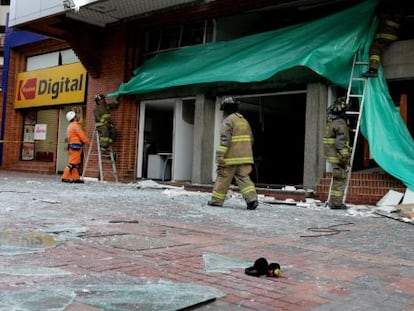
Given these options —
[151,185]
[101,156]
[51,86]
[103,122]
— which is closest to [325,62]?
[151,185]

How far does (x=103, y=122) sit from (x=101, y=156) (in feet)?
3.46

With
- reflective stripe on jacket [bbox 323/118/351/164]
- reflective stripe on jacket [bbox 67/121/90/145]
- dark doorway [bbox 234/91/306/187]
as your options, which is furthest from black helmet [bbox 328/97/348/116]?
reflective stripe on jacket [bbox 67/121/90/145]

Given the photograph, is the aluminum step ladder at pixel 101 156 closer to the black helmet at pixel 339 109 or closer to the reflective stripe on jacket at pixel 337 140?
the reflective stripe on jacket at pixel 337 140

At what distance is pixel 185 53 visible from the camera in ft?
40.8

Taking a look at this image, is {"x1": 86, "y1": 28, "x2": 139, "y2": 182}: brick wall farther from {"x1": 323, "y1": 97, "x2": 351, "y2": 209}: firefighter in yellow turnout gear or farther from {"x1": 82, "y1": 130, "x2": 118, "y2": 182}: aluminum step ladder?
{"x1": 323, "y1": 97, "x2": 351, "y2": 209}: firefighter in yellow turnout gear

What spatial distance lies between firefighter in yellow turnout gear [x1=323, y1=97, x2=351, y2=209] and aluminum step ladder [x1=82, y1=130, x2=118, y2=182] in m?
7.05

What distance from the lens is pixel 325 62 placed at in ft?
31.1

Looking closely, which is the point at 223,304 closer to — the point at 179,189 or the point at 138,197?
the point at 138,197

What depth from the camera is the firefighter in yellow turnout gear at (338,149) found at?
8.23 metres

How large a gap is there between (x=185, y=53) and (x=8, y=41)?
32.5ft

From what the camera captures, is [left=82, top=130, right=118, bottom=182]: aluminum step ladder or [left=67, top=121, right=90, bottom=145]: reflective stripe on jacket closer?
[left=67, top=121, right=90, bottom=145]: reflective stripe on jacket

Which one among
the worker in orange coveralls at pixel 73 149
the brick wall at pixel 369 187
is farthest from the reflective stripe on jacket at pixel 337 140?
the worker in orange coveralls at pixel 73 149

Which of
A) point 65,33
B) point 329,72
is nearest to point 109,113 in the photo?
point 65,33

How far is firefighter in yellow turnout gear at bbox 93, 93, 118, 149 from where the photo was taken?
13.5 metres
